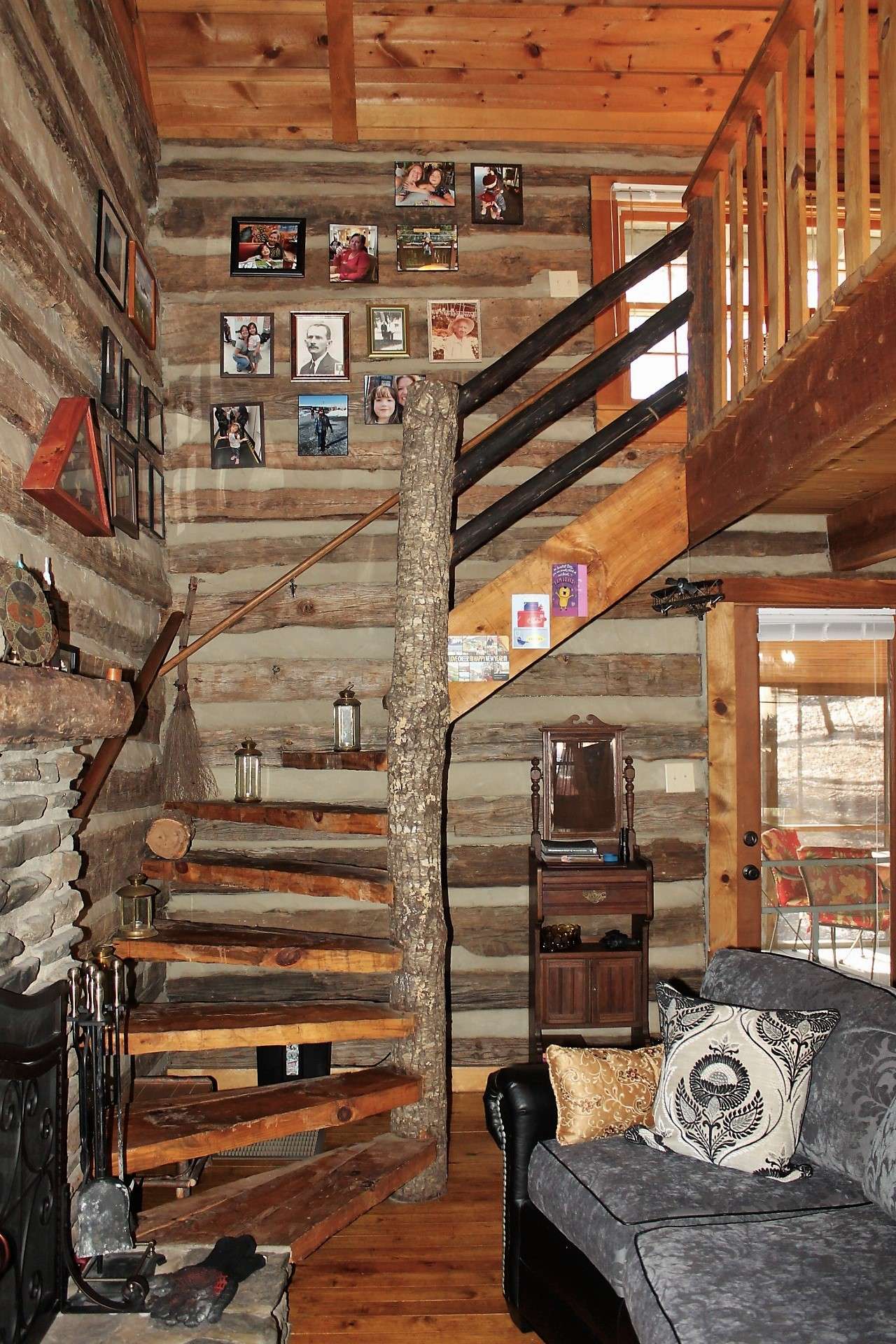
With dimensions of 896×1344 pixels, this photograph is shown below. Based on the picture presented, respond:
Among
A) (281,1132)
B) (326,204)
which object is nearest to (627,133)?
(326,204)

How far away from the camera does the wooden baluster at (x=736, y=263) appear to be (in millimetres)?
3162

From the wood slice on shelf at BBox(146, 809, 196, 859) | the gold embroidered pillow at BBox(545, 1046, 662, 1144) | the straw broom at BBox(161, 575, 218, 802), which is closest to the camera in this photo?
the gold embroidered pillow at BBox(545, 1046, 662, 1144)

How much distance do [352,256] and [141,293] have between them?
1.04 meters

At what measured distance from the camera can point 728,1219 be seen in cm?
216

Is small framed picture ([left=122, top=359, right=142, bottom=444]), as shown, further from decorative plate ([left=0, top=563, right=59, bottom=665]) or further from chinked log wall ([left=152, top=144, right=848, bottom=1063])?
decorative plate ([left=0, top=563, right=59, bottom=665])

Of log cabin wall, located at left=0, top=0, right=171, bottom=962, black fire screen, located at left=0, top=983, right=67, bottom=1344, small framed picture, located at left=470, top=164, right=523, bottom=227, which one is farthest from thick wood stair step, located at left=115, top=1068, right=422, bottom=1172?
small framed picture, located at left=470, top=164, right=523, bottom=227

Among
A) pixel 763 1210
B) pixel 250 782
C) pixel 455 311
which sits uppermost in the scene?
pixel 455 311

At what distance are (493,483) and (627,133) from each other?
181cm

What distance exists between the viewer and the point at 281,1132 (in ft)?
9.82

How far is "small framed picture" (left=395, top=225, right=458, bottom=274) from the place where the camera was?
14.8 ft

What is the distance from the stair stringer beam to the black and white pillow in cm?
151

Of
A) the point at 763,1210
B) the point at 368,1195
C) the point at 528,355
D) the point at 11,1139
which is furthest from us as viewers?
the point at 528,355

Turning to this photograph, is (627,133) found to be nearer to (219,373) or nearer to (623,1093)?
(219,373)

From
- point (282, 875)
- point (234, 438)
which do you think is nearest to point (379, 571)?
point (234, 438)
